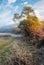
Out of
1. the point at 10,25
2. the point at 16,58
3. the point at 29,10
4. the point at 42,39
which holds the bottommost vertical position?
the point at 16,58

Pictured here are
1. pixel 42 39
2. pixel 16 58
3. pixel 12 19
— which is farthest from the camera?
pixel 12 19

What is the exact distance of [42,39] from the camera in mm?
5527

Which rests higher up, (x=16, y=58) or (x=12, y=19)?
(x=12, y=19)

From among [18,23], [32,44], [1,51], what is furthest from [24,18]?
[1,51]

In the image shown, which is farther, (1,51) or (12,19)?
(12,19)

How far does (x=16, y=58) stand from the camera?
5.16 metres

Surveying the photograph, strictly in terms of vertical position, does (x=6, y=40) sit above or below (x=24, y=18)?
below

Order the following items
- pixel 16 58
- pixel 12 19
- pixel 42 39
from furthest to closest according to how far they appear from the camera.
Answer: pixel 12 19
pixel 42 39
pixel 16 58

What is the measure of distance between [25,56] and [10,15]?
140cm

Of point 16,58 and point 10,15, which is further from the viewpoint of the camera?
point 10,15

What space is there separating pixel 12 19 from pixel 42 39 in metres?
1.04

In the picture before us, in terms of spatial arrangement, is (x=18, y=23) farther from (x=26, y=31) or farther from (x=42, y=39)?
(x=42, y=39)

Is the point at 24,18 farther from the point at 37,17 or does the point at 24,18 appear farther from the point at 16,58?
the point at 16,58

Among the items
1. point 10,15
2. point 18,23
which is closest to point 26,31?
point 18,23
